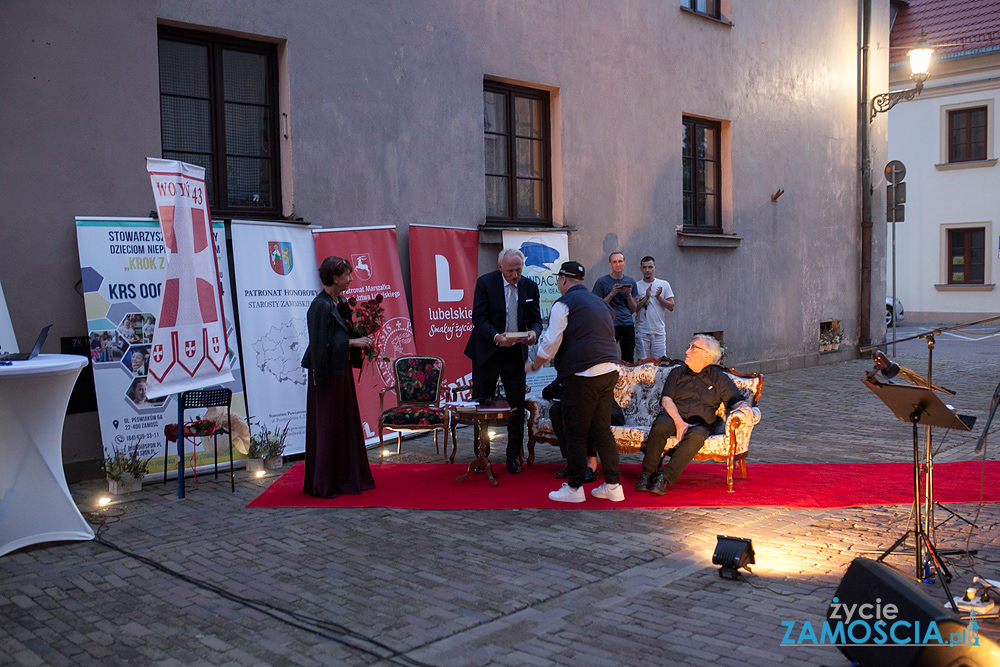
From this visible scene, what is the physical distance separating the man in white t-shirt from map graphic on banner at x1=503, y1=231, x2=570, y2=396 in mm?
1069

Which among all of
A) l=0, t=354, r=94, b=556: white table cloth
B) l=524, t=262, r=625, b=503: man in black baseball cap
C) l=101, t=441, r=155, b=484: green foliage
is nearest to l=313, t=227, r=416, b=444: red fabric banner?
l=101, t=441, r=155, b=484: green foliage

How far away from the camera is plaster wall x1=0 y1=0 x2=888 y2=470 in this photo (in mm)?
7125

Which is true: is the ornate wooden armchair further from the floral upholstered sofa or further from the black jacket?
the black jacket

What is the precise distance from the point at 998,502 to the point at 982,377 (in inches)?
333

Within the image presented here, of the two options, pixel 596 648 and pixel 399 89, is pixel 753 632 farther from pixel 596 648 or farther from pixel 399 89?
pixel 399 89

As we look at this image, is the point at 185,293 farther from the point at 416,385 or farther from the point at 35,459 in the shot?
the point at 416,385

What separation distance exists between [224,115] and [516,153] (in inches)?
151

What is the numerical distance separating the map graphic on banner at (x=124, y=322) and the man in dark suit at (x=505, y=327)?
221cm

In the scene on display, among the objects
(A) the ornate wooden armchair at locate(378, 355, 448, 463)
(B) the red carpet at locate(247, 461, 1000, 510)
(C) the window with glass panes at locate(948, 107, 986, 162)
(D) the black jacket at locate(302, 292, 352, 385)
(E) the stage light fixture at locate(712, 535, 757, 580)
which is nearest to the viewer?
(E) the stage light fixture at locate(712, 535, 757, 580)

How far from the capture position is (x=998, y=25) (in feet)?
76.5

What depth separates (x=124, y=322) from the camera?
24.0 feet

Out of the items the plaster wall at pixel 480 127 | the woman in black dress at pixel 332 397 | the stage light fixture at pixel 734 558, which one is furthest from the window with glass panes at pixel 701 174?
the stage light fixture at pixel 734 558

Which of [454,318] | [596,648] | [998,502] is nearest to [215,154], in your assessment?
[454,318]

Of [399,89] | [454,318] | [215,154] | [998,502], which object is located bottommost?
[998,502]
